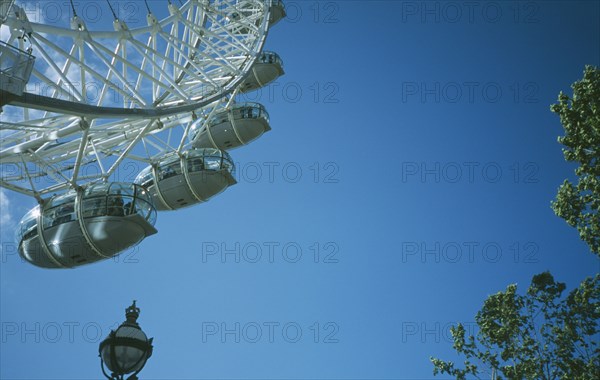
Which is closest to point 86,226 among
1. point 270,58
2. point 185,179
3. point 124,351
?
point 185,179

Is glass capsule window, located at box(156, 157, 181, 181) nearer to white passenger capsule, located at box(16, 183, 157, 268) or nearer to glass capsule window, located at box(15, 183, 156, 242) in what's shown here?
glass capsule window, located at box(15, 183, 156, 242)

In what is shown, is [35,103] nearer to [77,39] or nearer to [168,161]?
[77,39]

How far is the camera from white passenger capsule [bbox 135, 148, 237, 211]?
82.4 ft

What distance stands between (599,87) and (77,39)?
17548mm

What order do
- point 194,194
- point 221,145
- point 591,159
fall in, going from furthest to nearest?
point 221,145 < point 194,194 < point 591,159

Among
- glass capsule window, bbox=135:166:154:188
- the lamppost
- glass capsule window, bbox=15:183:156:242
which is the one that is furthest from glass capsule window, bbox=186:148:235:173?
the lamppost

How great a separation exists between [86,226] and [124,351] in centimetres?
1167

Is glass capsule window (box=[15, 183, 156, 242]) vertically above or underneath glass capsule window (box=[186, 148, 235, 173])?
underneath

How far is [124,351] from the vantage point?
25.4ft

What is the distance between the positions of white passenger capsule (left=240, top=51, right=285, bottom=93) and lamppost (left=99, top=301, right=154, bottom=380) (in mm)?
33302

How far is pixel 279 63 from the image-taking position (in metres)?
41.1

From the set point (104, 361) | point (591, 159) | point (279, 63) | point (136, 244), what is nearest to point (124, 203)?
point (136, 244)

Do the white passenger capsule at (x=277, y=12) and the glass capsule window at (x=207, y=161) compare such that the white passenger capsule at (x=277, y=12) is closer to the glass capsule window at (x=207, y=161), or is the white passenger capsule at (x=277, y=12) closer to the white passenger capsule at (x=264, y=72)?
the white passenger capsule at (x=264, y=72)

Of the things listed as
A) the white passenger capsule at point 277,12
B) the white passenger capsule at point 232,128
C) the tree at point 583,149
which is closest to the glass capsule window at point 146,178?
the white passenger capsule at point 232,128
